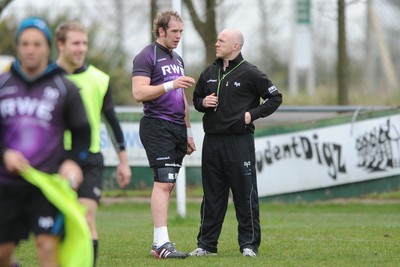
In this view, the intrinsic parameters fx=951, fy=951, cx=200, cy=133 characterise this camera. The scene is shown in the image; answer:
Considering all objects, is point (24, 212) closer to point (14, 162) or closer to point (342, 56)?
point (14, 162)

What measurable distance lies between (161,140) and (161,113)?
27 cm

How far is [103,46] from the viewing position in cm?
3288

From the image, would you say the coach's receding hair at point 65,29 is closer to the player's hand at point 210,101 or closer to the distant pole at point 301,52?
the player's hand at point 210,101

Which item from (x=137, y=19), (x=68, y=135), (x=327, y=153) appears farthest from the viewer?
(x=137, y=19)

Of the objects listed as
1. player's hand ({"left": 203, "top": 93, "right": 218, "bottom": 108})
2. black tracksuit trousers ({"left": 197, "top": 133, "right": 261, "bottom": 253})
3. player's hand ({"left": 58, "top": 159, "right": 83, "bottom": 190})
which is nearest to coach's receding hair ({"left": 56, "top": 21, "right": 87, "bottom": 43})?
player's hand ({"left": 58, "top": 159, "right": 83, "bottom": 190})

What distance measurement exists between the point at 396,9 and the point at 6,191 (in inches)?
897

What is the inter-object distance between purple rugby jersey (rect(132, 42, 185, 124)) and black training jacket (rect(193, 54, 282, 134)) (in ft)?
0.85

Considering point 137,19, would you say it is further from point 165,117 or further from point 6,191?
point 6,191

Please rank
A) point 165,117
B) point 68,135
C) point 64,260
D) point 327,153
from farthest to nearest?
1. point 327,153
2. point 165,117
3. point 68,135
4. point 64,260

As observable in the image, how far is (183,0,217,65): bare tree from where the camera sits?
66.0 feet

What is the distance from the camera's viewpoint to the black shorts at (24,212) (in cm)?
609

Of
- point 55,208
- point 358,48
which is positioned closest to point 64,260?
point 55,208

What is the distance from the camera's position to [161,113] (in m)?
9.34

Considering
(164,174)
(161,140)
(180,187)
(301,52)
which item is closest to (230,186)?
(164,174)
